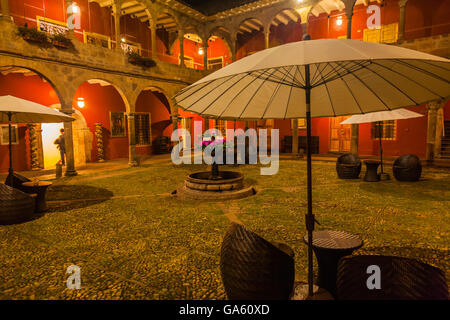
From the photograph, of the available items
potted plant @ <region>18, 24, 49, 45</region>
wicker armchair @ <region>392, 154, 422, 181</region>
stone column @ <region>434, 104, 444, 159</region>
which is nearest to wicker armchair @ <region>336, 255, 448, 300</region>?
wicker armchair @ <region>392, 154, 422, 181</region>

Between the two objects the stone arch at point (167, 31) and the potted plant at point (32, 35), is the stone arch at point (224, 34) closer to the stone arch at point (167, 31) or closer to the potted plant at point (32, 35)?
the stone arch at point (167, 31)

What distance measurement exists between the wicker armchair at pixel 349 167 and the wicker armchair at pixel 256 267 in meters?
7.57

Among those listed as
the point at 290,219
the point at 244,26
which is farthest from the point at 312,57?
the point at 244,26

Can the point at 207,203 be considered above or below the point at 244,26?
below

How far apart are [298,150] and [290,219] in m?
11.8

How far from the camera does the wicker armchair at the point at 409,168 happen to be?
8.26 m

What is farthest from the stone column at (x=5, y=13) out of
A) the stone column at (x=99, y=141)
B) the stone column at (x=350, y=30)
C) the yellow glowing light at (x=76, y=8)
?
the stone column at (x=350, y=30)

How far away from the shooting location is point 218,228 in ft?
15.6

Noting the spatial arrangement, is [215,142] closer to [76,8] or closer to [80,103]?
[80,103]

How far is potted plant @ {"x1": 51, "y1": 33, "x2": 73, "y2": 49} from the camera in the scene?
9.75 meters

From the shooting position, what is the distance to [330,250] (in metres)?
2.35

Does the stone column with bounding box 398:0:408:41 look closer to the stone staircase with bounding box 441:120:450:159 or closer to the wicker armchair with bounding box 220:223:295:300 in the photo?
the stone staircase with bounding box 441:120:450:159

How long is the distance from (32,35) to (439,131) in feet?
55.3
